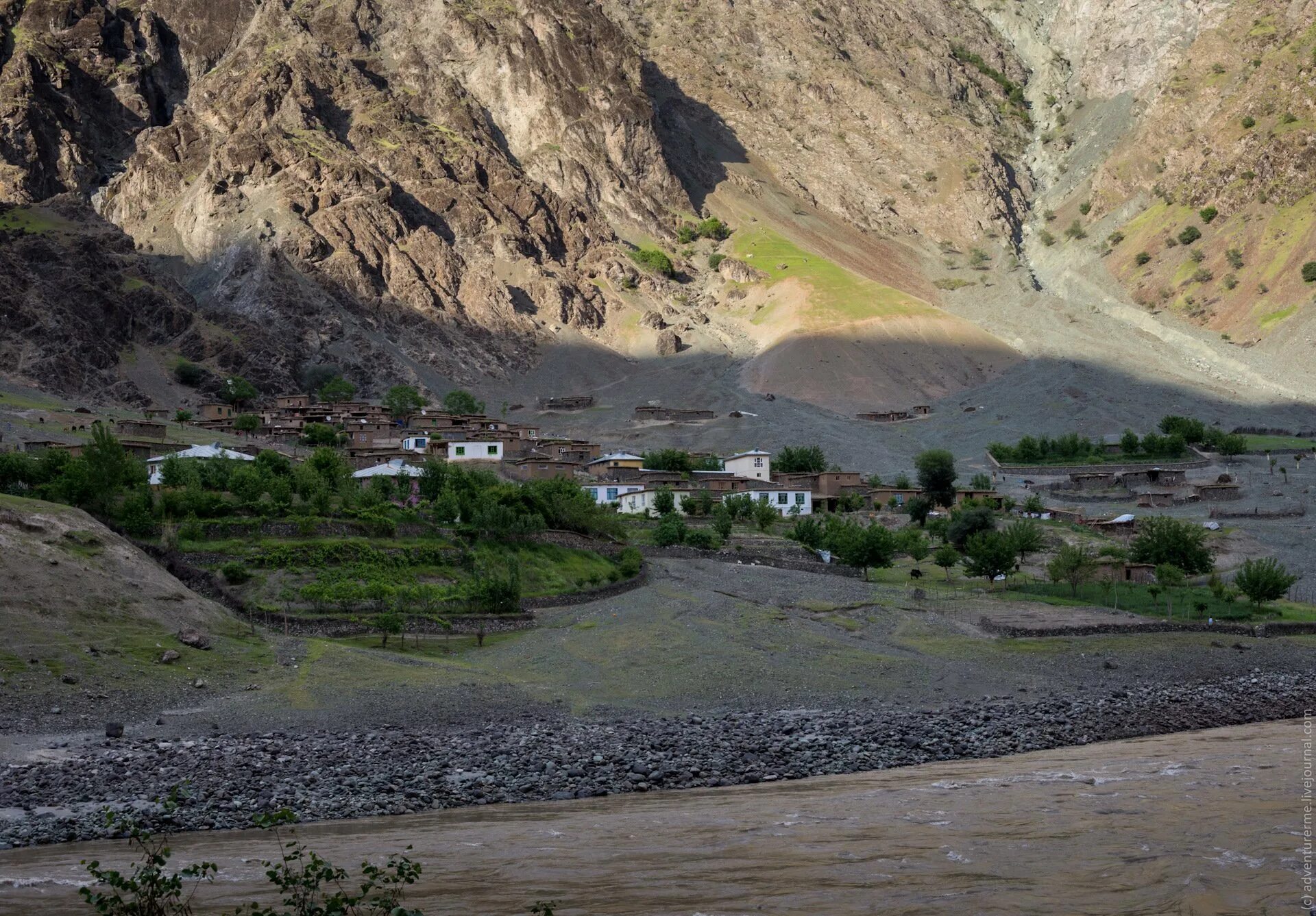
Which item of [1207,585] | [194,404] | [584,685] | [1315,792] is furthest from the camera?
[194,404]

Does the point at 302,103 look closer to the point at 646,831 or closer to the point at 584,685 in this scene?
the point at 584,685

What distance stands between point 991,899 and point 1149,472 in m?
95.7

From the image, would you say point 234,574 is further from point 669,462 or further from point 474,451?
point 669,462

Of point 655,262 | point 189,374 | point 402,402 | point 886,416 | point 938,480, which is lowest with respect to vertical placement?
point 938,480

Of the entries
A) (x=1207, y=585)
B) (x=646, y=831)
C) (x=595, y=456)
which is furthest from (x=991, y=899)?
(x=595, y=456)

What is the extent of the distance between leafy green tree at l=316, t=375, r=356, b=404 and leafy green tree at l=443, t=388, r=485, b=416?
34.4 ft

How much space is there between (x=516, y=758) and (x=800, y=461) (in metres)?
84.3

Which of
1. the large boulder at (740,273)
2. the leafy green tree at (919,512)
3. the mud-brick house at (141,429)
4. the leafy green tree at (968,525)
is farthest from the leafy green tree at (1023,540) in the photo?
the large boulder at (740,273)

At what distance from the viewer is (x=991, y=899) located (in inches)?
815

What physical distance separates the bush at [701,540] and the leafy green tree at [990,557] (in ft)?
47.0

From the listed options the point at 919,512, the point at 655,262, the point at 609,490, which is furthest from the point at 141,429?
the point at 655,262

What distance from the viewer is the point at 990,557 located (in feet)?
220

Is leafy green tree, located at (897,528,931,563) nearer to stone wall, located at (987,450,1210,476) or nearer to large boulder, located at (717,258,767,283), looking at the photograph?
stone wall, located at (987,450,1210,476)

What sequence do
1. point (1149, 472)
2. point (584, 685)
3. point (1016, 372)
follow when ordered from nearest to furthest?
point (584, 685), point (1149, 472), point (1016, 372)
